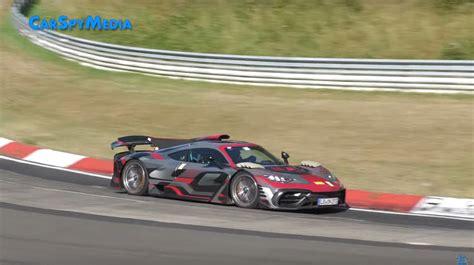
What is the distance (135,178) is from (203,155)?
137cm

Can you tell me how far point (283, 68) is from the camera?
77.7 feet

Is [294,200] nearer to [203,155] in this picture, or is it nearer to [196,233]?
A: [203,155]

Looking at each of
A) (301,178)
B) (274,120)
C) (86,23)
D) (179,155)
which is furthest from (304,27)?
(301,178)

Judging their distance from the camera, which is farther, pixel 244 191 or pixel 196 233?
pixel 244 191

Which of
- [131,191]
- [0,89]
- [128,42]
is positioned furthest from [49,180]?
[128,42]

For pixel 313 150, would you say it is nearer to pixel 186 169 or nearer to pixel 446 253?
pixel 186 169

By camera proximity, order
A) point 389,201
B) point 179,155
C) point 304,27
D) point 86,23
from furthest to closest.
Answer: point 86,23 → point 304,27 → point 179,155 → point 389,201

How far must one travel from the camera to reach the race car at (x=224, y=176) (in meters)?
12.2

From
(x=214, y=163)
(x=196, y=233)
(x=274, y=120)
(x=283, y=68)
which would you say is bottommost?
(x=196, y=233)

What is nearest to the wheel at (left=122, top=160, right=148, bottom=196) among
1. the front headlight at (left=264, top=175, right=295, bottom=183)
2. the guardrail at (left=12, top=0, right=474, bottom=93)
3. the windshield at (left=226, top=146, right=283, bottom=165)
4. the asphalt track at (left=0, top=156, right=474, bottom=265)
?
the asphalt track at (left=0, top=156, right=474, bottom=265)

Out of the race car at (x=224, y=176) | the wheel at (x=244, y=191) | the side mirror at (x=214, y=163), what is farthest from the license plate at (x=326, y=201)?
the side mirror at (x=214, y=163)

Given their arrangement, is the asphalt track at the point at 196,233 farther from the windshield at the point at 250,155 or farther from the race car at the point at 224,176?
the windshield at the point at 250,155

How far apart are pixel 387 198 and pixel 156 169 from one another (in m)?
3.80

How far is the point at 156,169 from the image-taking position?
540 inches
